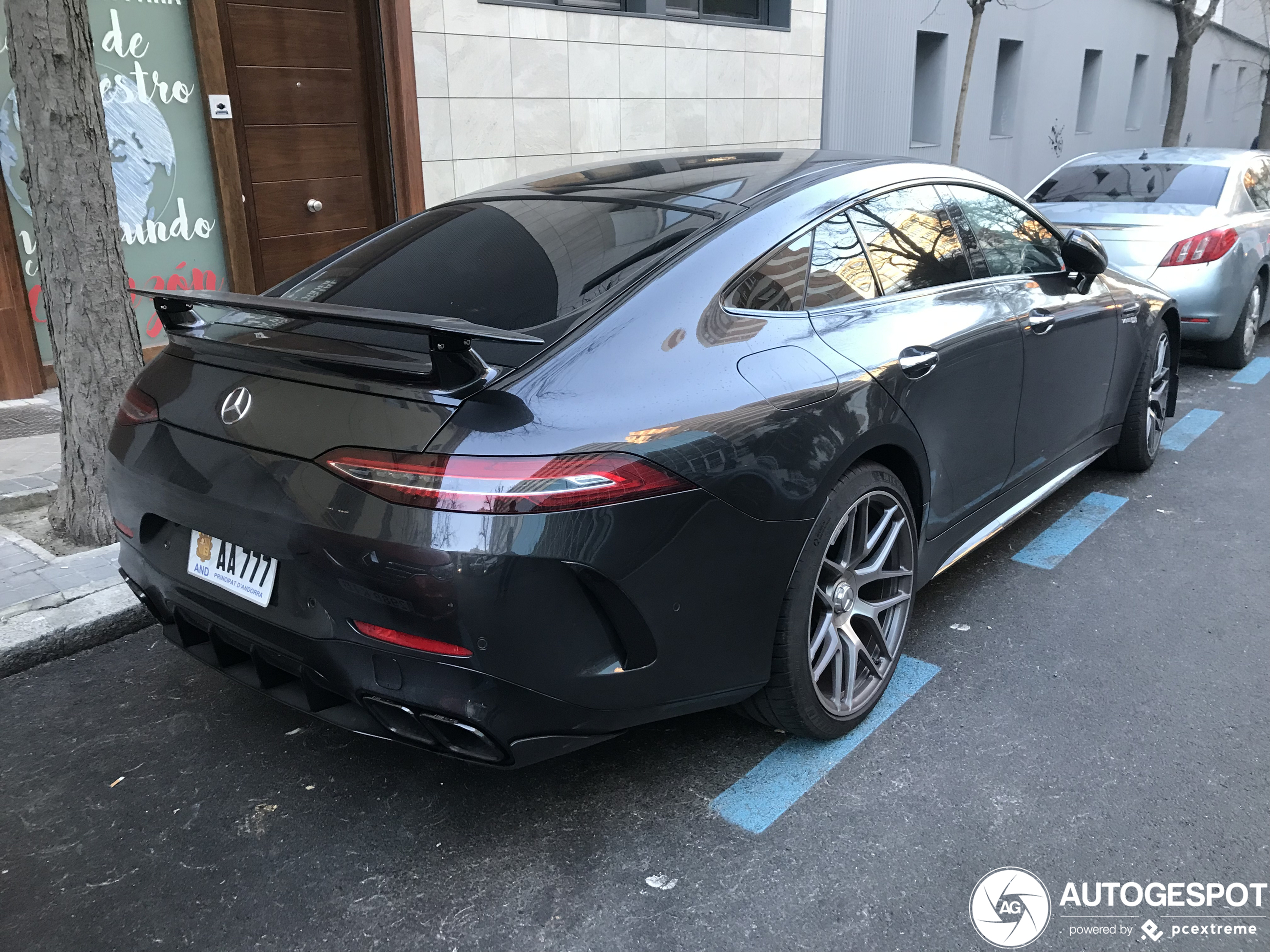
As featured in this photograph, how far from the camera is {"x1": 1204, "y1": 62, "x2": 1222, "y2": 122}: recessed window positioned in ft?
96.5

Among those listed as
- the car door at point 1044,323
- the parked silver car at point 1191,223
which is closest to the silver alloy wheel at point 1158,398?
the car door at point 1044,323

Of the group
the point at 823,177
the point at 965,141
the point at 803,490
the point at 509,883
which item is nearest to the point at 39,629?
the point at 509,883

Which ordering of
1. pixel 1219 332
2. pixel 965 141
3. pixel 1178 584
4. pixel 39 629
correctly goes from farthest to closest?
pixel 965 141 → pixel 1219 332 → pixel 1178 584 → pixel 39 629

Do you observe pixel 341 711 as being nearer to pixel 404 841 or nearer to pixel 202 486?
pixel 404 841

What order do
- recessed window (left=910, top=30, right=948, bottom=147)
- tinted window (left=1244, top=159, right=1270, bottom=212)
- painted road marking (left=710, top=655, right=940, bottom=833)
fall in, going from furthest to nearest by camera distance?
recessed window (left=910, top=30, right=948, bottom=147)
tinted window (left=1244, top=159, right=1270, bottom=212)
painted road marking (left=710, top=655, right=940, bottom=833)

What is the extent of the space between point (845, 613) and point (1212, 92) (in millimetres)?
33625

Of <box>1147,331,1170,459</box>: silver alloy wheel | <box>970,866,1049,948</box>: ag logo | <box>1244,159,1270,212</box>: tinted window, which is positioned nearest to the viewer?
<box>970,866,1049,948</box>: ag logo

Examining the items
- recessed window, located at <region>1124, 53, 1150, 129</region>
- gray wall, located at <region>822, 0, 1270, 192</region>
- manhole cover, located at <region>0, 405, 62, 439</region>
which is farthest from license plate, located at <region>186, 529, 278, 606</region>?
recessed window, located at <region>1124, 53, 1150, 129</region>

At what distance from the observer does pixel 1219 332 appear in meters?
7.08

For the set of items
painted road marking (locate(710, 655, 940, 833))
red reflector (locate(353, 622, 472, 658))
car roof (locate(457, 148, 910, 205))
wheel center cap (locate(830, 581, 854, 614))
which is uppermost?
car roof (locate(457, 148, 910, 205))

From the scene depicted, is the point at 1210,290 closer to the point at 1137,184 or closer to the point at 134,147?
the point at 1137,184

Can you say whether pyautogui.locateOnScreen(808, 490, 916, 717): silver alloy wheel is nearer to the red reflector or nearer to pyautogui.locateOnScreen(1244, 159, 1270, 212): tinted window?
the red reflector

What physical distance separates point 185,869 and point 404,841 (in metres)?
0.52

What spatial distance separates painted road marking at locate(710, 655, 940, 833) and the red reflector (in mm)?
923
